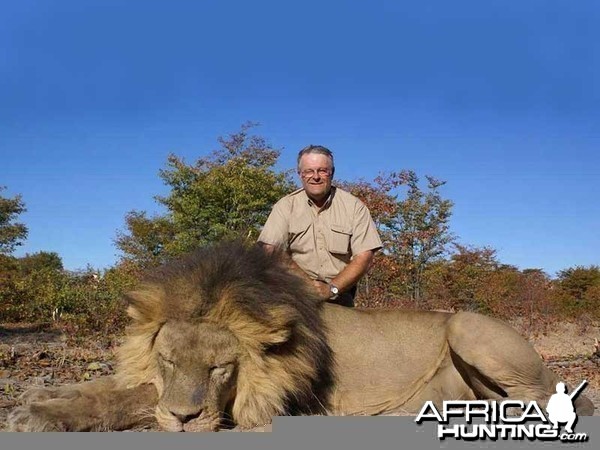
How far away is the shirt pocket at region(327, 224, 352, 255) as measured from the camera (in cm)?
572

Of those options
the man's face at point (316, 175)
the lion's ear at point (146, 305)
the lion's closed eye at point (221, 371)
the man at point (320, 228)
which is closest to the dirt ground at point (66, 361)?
the lion's closed eye at point (221, 371)

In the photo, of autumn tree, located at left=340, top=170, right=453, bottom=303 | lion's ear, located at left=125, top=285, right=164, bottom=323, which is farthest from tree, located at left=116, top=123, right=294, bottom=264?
lion's ear, located at left=125, top=285, right=164, bottom=323

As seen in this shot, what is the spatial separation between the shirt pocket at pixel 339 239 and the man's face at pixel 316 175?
292 mm

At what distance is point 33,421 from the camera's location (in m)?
3.48

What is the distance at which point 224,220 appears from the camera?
21016mm

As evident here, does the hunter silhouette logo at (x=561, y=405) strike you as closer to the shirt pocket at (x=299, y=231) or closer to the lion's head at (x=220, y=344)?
the lion's head at (x=220, y=344)

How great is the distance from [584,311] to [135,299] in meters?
16.1

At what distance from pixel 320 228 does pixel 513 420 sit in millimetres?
2527

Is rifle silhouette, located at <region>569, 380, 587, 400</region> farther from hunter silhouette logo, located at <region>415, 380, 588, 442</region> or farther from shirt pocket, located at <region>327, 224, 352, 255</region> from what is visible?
shirt pocket, located at <region>327, 224, 352, 255</region>

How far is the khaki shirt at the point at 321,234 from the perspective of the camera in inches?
225

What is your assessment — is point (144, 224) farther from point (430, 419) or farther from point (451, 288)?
point (430, 419)

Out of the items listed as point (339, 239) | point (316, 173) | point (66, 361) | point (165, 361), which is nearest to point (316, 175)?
point (316, 173)

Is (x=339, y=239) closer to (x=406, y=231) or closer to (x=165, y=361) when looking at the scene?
(x=165, y=361)

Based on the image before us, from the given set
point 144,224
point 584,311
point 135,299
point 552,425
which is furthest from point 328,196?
point 144,224
